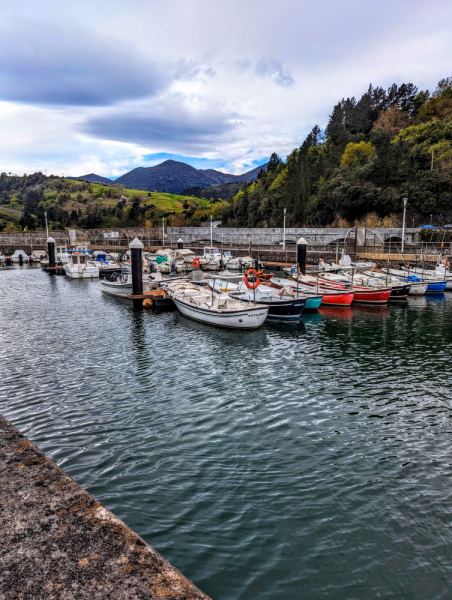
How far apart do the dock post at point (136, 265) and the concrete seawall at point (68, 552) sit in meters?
24.2

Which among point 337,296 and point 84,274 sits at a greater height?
point 84,274

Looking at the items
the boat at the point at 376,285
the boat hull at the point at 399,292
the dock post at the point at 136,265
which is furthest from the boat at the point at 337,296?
the dock post at the point at 136,265

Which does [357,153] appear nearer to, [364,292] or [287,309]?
[364,292]

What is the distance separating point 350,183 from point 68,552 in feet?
236

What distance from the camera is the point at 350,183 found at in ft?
221

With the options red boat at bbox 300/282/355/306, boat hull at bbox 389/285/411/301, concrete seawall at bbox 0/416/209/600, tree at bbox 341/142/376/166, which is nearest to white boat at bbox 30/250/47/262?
red boat at bbox 300/282/355/306

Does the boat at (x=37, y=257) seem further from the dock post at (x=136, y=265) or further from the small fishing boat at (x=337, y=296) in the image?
the small fishing boat at (x=337, y=296)

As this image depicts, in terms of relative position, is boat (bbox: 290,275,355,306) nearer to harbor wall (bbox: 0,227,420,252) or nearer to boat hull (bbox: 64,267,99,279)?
boat hull (bbox: 64,267,99,279)

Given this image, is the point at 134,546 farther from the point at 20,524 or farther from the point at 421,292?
the point at 421,292

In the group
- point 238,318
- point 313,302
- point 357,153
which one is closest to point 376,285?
point 313,302

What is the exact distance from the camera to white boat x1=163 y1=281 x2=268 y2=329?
67.6ft

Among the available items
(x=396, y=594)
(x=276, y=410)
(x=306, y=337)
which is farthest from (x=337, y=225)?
(x=396, y=594)

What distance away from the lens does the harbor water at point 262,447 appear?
19.6 ft

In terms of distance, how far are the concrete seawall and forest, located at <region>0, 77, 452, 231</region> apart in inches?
2662
